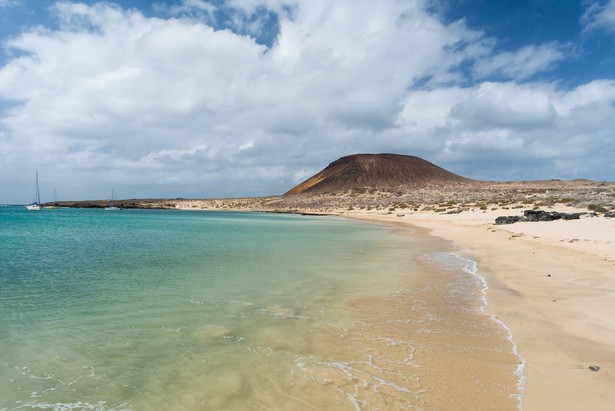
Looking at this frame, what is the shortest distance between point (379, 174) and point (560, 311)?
147m

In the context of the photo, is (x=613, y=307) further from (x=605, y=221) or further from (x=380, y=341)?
(x=605, y=221)

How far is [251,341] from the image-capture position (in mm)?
6953

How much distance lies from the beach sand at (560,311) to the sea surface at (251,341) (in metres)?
0.44

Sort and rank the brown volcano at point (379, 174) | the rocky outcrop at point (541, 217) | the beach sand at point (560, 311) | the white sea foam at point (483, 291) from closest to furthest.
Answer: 1. the beach sand at point (560, 311)
2. the white sea foam at point (483, 291)
3. the rocky outcrop at point (541, 217)
4. the brown volcano at point (379, 174)

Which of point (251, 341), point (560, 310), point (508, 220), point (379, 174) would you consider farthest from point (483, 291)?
point (379, 174)

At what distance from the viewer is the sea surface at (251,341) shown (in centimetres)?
502

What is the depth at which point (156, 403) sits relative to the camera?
4.88 metres

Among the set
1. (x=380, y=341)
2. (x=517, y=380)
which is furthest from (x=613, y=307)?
(x=380, y=341)

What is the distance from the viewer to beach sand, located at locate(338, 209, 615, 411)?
500cm

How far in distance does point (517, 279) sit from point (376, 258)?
6.39 m

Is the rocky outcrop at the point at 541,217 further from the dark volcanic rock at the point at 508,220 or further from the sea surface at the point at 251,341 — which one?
the sea surface at the point at 251,341

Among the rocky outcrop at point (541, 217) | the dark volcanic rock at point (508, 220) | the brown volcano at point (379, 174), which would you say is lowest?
the dark volcanic rock at point (508, 220)

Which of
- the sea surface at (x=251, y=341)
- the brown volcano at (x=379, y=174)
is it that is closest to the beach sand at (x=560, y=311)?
the sea surface at (x=251, y=341)

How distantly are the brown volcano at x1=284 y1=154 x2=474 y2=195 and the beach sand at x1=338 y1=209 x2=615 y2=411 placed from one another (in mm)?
117780
